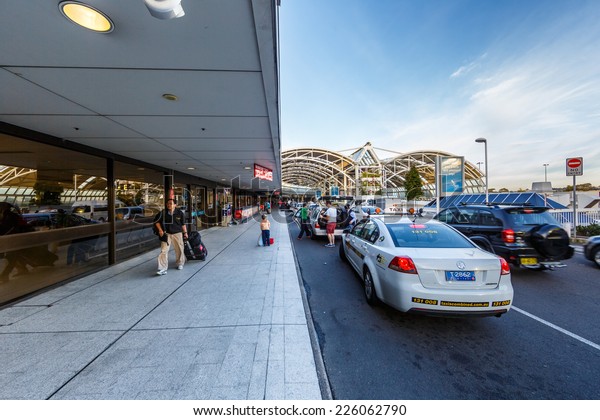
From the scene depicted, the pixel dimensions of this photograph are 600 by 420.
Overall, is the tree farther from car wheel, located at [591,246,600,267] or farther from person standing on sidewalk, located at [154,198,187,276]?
person standing on sidewalk, located at [154,198,187,276]

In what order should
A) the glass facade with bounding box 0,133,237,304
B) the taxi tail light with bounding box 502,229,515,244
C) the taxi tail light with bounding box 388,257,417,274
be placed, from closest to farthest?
the taxi tail light with bounding box 388,257,417,274 → the glass facade with bounding box 0,133,237,304 → the taxi tail light with bounding box 502,229,515,244

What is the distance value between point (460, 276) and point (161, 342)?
153 inches

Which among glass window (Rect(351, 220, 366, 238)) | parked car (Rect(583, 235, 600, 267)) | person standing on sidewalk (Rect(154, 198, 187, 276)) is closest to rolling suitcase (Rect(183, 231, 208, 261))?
person standing on sidewalk (Rect(154, 198, 187, 276))

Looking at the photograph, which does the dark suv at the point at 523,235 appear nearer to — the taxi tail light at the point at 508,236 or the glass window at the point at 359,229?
the taxi tail light at the point at 508,236

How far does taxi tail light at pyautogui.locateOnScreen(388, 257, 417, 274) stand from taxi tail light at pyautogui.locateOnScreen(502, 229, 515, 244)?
3.71m

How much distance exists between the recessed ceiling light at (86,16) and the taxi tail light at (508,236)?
23.9 ft

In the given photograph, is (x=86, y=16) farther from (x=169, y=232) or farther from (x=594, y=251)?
(x=594, y=251)

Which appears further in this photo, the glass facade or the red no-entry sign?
the red no-entry sign

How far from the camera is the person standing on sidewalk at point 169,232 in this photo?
217 inches

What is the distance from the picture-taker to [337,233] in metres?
10.1

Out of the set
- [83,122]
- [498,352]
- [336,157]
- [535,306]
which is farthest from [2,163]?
[336,157]

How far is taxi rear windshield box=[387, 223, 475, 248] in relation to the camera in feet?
11.6

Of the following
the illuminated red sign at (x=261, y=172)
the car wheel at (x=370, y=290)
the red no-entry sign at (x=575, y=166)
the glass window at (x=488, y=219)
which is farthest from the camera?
the red no-entry sign at (x=575, y=166)

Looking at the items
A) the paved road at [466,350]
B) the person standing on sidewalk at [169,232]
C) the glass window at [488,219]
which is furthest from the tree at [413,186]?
the person standing on sidewalk at [169,232]
